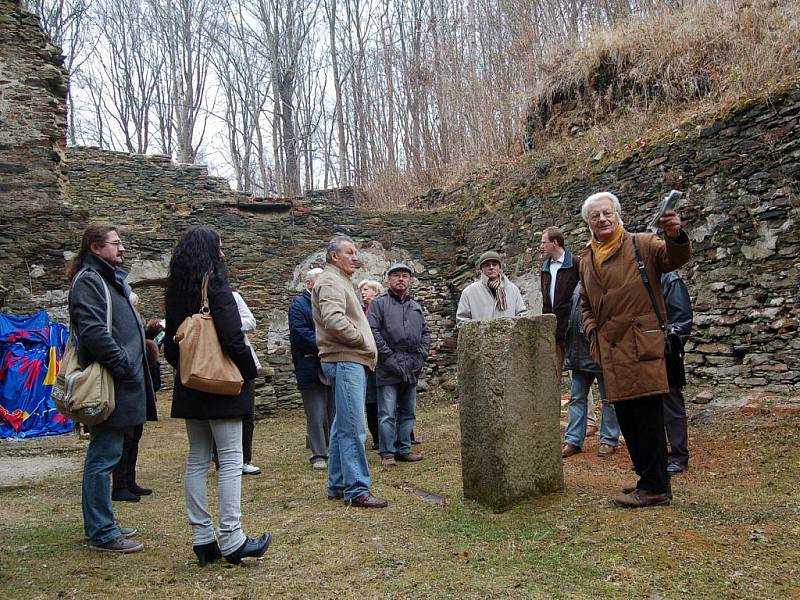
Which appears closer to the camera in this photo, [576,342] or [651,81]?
[576,342]

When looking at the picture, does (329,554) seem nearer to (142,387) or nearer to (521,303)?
(142,387)

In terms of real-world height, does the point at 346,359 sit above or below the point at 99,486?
above

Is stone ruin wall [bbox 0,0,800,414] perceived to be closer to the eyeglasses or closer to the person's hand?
the eyeglasses

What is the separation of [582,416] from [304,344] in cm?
234

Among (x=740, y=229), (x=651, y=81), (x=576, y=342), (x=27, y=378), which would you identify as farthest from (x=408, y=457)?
(x=651, y=81)

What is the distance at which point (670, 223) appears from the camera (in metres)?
3.04

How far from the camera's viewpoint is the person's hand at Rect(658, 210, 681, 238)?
3039 mm

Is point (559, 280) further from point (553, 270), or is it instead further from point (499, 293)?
point (499, 293)

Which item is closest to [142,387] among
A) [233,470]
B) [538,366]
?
[233,470]

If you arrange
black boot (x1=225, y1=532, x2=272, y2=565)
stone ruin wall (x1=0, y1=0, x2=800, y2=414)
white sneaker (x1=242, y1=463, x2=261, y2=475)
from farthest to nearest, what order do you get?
1. stone ruin wall (x1=0, y1=0, x2=800, y2=414)
2. white sneaker (x1=242, y1=463, x2=261, y2=475)
3. black boot (x1=225, y1=532, x2=272, y2=565)

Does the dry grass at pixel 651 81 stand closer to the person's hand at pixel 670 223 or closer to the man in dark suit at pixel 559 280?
the man in dark suit at pixel 559 280

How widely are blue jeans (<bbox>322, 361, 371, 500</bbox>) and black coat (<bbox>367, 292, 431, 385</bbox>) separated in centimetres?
136

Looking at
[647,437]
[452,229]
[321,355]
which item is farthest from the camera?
[452,229]

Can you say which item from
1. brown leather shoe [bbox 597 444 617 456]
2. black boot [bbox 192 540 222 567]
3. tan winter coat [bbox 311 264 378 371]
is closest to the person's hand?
tan winter coat [bbox 311 264 378 371]
